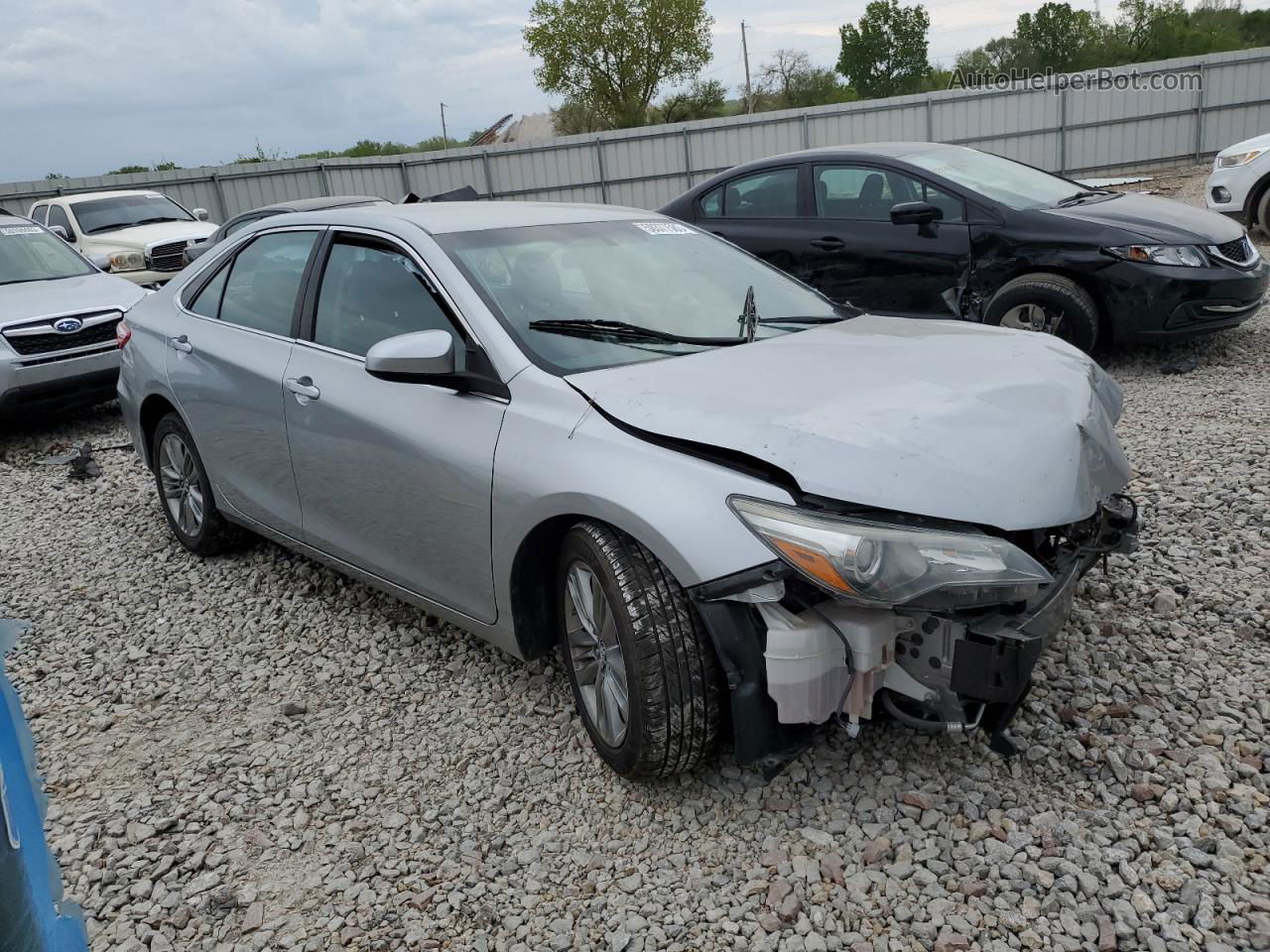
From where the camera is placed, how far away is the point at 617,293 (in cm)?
342

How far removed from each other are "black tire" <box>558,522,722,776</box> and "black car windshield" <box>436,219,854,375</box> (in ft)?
2.17

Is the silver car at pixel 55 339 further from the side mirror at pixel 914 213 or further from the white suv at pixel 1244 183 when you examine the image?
the white suv at pixel 1244 183

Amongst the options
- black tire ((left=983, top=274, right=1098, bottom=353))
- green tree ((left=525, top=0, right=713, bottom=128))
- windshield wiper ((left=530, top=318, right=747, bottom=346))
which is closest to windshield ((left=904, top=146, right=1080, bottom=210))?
black tire ((left=983, top=274, right=1098, bottom=353))

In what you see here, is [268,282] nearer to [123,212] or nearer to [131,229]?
[131,229]

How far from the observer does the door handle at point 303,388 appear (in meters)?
3.67

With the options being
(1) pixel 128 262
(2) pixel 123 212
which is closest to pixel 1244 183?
(1) pixel 128 262

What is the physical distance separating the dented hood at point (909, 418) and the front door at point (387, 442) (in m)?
0.51

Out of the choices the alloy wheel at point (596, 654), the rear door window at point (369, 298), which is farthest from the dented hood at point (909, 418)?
the rear door window at point (369, 298)

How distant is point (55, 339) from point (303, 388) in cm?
479

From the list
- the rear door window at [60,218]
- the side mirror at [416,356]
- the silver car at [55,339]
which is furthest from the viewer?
the rear door window at [60,218]

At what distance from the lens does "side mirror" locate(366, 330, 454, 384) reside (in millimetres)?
3008

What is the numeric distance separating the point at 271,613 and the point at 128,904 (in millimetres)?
1745

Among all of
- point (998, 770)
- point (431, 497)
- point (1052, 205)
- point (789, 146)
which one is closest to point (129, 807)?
point (431, 497)

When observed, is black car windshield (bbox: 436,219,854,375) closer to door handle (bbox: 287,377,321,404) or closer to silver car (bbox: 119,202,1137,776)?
silver car (bbox: 119,202,1137,776)
